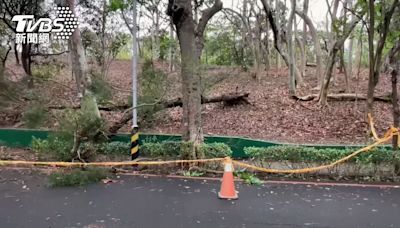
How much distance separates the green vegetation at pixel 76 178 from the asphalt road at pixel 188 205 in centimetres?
22

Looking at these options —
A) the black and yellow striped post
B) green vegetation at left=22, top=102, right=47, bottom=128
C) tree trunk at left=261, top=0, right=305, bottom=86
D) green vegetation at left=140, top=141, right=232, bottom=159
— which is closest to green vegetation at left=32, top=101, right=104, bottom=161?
the black and yellow striped post

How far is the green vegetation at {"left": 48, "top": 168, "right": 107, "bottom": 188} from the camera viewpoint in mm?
6957

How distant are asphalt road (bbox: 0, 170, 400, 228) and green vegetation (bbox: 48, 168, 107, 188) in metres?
0.22

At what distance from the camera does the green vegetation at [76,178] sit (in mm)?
6957

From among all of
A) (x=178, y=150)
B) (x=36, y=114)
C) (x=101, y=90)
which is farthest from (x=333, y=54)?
(x=36, y=114)

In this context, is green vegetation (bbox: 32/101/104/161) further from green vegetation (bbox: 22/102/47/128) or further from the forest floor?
the forest floor

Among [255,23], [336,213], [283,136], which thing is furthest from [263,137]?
[255,23]

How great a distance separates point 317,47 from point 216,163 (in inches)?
361

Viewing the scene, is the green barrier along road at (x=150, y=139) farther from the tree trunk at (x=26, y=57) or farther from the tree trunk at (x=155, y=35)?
the tree trunk at (x=155, y=35)

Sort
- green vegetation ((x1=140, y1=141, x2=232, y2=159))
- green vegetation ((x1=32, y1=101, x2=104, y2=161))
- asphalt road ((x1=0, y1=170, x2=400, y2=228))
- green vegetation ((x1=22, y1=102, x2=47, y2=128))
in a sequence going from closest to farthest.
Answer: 1. asphalt road ((x1=0, y1=170, x2=400, y2=228))
2. green vegetation ((x1=32, y1=101, x2=104, y2=161))
3. green vegetation ((x1=140, y1=141, x2=232, y2=159))
4. green vegetation ((x1=22, y1=102, x2=47, y2=128))

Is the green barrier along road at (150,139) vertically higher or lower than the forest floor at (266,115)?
lower

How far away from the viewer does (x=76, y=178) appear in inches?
A: 277

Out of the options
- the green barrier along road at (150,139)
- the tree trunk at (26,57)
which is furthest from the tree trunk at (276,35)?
the tree trunk at (26,57)

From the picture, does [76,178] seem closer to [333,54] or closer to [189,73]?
[189,73]
